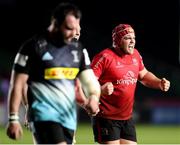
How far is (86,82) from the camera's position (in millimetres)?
6859

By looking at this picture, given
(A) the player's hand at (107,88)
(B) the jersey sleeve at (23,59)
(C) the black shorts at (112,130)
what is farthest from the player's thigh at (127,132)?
(B) the jersey sleeve at (23,59)

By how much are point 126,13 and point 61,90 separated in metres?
29.6

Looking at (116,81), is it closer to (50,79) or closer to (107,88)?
(107,88)

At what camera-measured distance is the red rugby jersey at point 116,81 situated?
9.22 meters

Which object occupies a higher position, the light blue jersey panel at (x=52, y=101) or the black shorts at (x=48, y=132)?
the light blue jersey panel at (x=52, y=101)

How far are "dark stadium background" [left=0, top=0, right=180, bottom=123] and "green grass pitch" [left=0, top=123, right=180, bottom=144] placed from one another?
137 inches

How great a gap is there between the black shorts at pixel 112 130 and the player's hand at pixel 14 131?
298cm

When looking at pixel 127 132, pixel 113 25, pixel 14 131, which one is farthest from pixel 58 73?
pixel 113 25

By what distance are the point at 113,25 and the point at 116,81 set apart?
84.7ft

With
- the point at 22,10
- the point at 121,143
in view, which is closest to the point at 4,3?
the point at 22,10

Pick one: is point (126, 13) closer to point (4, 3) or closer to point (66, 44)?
point (4, 3)

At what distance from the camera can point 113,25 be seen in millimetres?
34906

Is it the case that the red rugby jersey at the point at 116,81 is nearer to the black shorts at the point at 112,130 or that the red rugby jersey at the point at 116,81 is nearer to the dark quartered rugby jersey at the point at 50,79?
the black shorts at the point at 112,130

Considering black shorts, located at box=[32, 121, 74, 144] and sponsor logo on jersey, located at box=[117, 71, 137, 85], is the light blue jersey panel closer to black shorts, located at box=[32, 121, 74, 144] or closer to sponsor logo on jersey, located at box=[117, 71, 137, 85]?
black shorts, located at box=[32, 121, 74, 144]
